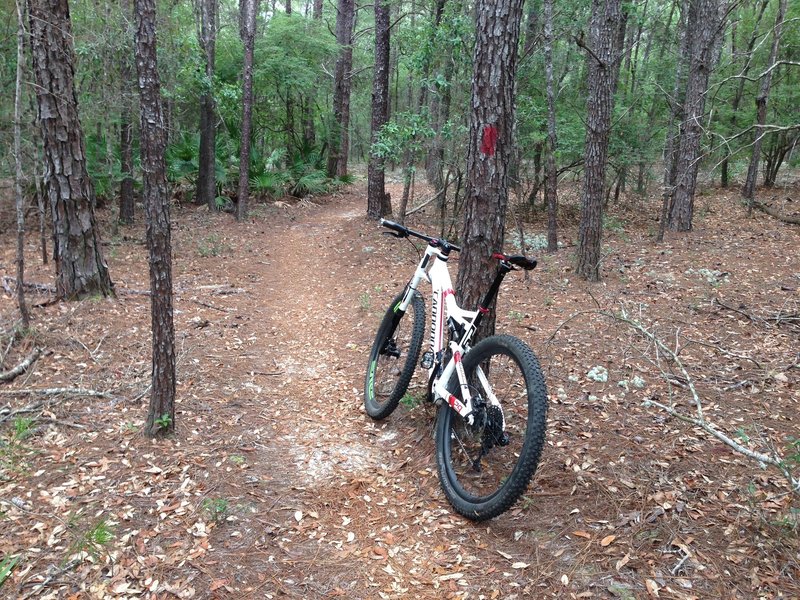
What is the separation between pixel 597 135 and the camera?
8.09 meters

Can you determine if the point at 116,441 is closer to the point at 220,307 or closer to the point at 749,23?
the point at 220,307

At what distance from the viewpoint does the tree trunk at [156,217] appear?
10.9ft

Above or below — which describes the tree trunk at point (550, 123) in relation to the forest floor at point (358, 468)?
above

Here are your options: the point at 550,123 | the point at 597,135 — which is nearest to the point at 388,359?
the point at 597,135

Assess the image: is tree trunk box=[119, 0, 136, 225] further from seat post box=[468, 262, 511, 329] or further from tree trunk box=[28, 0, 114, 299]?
seat post box=[468, 262, 511, 329]

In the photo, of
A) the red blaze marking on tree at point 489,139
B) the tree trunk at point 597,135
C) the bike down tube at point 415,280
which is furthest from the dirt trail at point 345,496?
the tree trunk at point 597,135

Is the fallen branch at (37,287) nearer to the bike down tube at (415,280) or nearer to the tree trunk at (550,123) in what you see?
the bike down tube at (415,280)

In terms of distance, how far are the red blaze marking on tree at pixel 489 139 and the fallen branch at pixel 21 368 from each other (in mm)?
4868

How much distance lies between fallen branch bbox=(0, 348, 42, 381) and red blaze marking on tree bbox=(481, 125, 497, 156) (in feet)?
16.0

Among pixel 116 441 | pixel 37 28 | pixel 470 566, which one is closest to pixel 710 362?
pixel 470 566

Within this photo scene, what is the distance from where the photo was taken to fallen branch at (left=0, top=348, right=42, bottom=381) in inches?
199

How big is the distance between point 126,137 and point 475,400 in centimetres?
1176

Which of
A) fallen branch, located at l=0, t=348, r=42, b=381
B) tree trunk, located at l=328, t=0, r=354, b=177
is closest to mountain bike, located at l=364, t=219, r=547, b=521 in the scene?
fallen branch, located at l=0, t=348, r=42, b=381

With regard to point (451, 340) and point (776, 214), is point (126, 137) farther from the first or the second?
point (776, 214)
